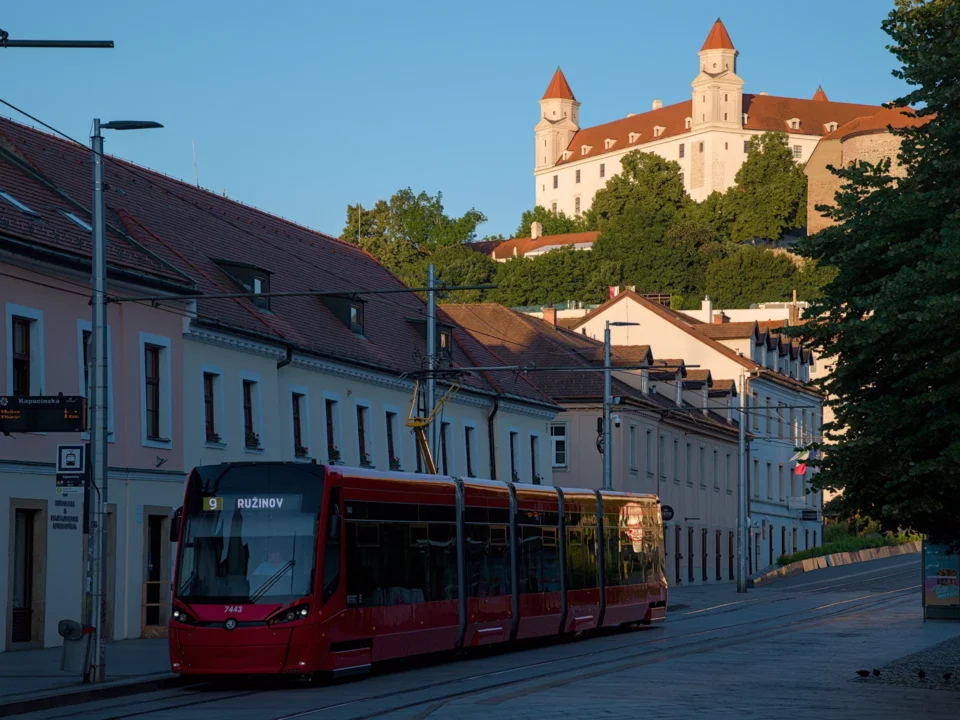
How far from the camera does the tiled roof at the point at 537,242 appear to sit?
18425 cm

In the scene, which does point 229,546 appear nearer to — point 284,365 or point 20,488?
point 20,488

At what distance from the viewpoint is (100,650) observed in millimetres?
20969

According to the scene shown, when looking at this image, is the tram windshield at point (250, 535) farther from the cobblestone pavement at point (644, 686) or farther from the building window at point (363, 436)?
the building window at point (363, 436)

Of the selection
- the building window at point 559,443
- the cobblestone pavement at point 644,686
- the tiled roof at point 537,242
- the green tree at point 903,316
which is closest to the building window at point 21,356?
the cobblestone pavement at point 644,686

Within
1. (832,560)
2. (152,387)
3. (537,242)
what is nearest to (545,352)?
(832,560)

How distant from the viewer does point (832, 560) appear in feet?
256

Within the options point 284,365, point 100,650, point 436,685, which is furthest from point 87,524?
point 284,365

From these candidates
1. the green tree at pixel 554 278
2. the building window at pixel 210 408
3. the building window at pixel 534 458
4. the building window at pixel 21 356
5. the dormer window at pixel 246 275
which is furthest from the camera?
the green tree at pixel 554 278

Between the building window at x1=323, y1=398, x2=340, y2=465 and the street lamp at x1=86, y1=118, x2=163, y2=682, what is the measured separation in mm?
18694

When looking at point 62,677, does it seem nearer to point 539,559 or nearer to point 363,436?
point 539,559

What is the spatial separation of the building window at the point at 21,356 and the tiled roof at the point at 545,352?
3092 cm

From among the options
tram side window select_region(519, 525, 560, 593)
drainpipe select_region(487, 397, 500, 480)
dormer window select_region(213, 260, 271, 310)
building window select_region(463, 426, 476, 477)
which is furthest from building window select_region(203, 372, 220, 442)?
drainpipe select_region(487, 397, 500, 480)

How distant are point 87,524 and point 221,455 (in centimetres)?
1384

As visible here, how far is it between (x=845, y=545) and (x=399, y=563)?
202ft
